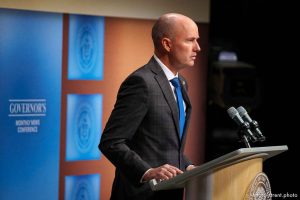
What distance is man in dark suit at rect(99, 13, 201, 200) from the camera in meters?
2.79

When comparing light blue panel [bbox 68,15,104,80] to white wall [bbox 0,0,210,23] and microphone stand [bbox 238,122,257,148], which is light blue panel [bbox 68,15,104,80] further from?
microphone stand [bbox 238,122,257,148]

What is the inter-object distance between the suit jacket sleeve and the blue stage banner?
1.49 metres

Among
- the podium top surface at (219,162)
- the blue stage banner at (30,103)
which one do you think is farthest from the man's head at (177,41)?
the blue stage banner at (30,103)

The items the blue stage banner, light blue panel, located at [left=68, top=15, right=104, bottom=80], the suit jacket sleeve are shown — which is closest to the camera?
the suit jacket sleeve

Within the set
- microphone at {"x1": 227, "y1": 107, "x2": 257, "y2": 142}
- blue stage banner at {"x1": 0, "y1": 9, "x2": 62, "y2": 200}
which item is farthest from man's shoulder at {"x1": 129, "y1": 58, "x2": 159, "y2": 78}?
blue stage banner at {"x1": 0, "y1": 9, "x2": 62, "y2": 200}

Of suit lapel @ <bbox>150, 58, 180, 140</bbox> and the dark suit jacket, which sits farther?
suit lapel @ <bbox>150, 58, 180, 140</bbox>

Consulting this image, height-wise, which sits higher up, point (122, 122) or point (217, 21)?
point (217, 21)

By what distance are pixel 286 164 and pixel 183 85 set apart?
2.71 meters

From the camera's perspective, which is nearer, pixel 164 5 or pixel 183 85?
pixel 183 85

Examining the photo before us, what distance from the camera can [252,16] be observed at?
5.42 m

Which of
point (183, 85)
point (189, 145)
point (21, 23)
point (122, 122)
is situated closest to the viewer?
point (122, 122)

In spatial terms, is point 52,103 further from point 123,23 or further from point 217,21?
point 217,21

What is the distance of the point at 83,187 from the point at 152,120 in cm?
182

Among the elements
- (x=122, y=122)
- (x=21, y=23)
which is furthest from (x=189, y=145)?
(x=122, y=122)
